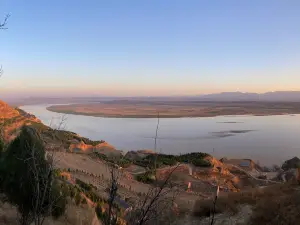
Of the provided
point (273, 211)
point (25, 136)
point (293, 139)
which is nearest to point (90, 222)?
point (25, 136)

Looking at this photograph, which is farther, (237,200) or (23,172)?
(237,200)

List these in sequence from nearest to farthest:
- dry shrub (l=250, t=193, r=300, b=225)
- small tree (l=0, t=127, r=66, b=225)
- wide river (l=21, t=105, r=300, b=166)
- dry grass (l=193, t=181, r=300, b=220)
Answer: small tree (l=0, t=127, r=66, b=225) < dry shrub (l=250, t=193, r=300, b=225) < dry grass (l=193, t=181, r=300, b=220) < wide river (l=21, t=105, r=300, b=166)

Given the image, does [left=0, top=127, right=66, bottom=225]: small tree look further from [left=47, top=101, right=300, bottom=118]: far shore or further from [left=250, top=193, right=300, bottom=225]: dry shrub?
[left=47, top=101, right=300, bottom=118]: far shore

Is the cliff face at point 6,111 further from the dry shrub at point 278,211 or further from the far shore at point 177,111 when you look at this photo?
the dry shrub at point 278,211

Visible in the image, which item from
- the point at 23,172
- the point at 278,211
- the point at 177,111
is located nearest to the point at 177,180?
the point at 278,211

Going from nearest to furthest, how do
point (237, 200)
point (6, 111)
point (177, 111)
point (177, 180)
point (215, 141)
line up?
point (237, 200) < point (177, 180) < point (215, 141) < point (6, 111) < point (177, 111)

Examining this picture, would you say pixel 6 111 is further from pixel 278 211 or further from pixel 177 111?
pixel 177 111

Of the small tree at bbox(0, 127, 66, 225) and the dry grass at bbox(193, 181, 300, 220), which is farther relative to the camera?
the dry grass at bbox(193, 181, 300, 220)

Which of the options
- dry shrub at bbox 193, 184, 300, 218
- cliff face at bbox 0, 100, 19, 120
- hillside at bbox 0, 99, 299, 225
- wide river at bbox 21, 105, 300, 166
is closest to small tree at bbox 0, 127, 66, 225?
hillside at bbox 0, 99, 299, 225

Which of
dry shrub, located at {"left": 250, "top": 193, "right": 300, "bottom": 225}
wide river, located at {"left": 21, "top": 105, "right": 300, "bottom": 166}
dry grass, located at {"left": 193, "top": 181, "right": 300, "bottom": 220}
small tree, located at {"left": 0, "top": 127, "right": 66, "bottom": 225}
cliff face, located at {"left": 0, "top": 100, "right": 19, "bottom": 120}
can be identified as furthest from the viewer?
cliff face, located at {"left": 0, "top": 100, "right": 19, "bottom": 120}

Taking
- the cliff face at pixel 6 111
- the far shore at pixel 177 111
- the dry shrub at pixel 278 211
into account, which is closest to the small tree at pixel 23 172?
the dry shrub at pixel 278 211

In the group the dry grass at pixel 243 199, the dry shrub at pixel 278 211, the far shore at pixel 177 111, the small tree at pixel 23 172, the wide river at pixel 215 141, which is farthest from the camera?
the far shore at pixel 177 111
